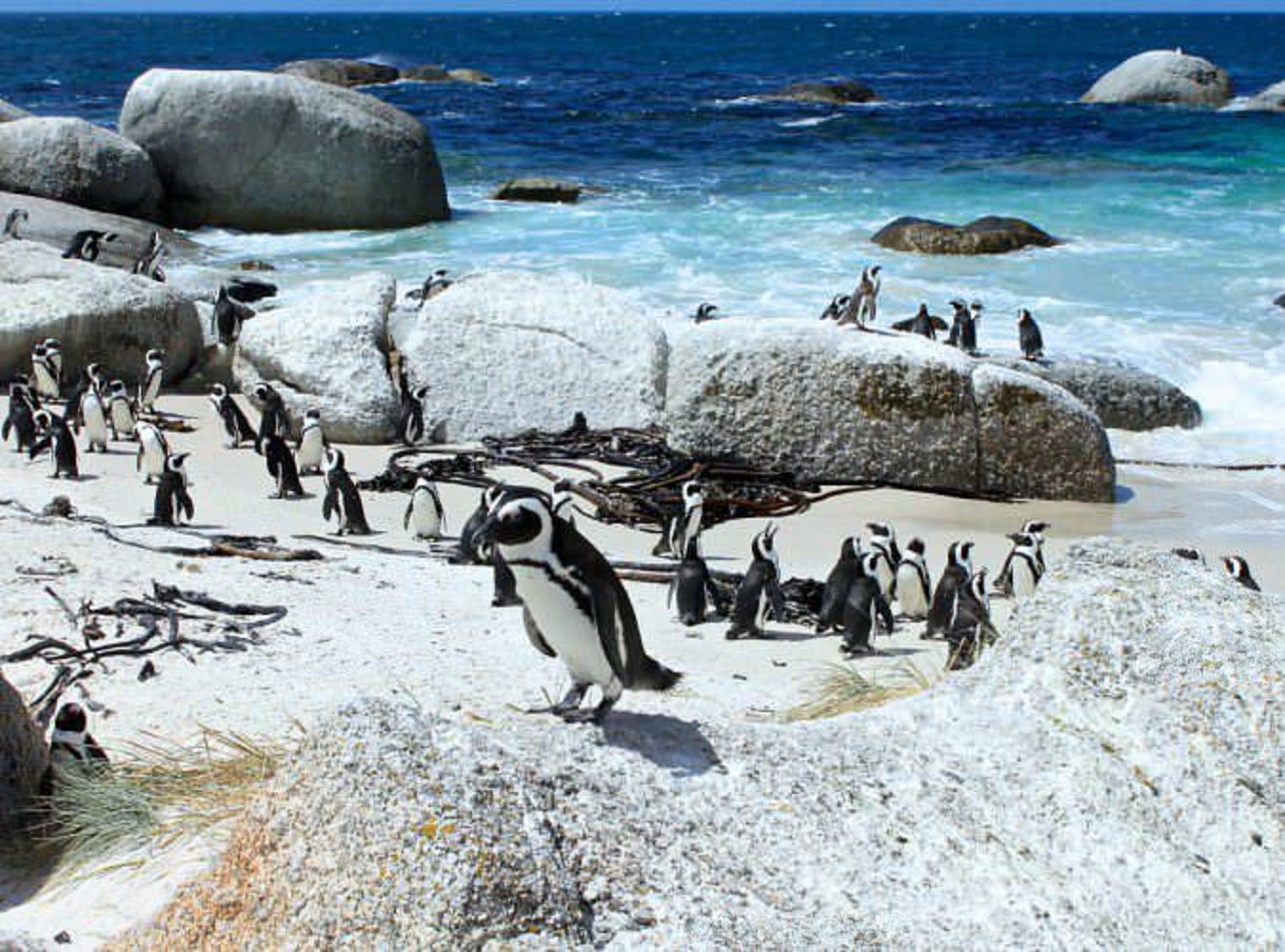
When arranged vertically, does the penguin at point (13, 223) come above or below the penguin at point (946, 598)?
below

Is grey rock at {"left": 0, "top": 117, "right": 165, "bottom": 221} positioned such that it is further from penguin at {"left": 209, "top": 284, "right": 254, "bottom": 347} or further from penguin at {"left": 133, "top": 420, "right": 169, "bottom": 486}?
penguin at {"left": 133, "top": 420, "right": 169, "bottom": 486}

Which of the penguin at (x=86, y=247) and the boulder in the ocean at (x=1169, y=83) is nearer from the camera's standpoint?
the penguin at (x=86, y=247)

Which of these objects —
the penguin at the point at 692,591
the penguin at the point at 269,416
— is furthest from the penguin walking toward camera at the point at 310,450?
the penguin at the point at 692,591

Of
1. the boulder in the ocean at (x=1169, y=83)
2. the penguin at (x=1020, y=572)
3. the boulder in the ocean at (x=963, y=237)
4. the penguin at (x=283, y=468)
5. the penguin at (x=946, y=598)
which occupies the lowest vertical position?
the boulder in the ocean at (x=1169, y=83)

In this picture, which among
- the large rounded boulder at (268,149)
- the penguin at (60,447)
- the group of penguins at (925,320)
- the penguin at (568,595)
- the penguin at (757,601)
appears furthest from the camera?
the large rounded boulder at (268,149)

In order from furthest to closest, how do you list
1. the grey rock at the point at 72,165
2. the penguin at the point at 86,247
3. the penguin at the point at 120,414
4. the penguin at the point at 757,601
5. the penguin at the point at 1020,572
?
the grey rock at the point at 72,165 < the penguin at the point at 86,247 < the penguin at the point at 120,414 < the penguin at the point at 1020,572 < the penguin at the point at 757,601

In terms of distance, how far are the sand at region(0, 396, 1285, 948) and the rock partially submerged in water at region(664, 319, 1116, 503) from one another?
0.82 feet

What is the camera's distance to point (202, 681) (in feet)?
16.8

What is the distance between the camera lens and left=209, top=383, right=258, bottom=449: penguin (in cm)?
1102

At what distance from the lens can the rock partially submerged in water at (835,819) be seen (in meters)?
2.80

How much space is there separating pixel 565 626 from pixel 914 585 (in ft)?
14.6

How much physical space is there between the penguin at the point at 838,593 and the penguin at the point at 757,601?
197 mm

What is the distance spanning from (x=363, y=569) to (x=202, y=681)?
2300 millimetres

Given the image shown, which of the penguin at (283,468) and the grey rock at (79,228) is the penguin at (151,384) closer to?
the penguin at (283,468)
